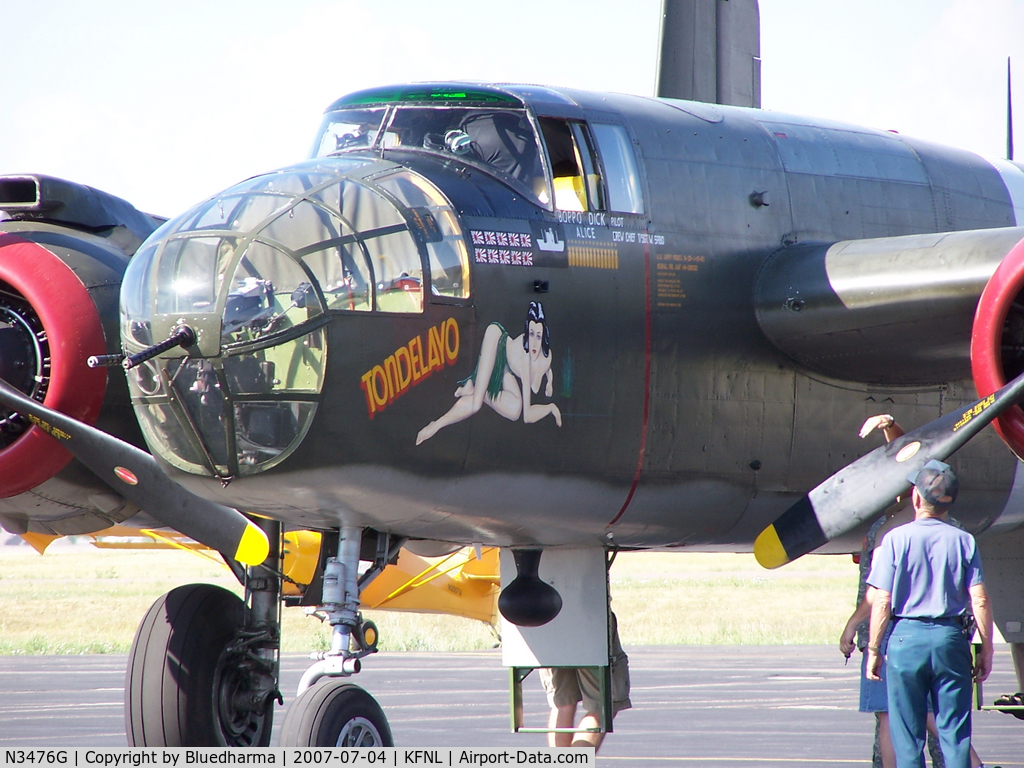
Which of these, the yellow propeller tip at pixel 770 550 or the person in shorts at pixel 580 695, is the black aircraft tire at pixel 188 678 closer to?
the person in shorts at pixel 580 695

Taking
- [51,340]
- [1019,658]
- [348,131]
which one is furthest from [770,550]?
[51,340]

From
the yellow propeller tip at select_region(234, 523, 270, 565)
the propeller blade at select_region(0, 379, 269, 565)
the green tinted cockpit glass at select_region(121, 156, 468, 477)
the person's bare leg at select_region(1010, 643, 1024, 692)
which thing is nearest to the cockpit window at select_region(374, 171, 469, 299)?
the green tinted cockpit glass at select_region(121, 156, 468, 477)

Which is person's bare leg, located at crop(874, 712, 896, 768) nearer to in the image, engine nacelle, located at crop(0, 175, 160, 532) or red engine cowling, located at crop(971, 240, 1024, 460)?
red engine cowling, located at crop(971, 240, 1024, 460)

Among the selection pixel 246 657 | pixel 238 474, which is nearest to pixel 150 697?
pixel 246 657

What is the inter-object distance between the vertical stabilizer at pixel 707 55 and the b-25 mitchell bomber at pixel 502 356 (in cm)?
286

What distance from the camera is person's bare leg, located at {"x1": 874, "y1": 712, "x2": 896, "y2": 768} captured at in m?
8.34

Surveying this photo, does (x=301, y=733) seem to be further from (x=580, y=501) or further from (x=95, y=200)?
(x=95, y=200)

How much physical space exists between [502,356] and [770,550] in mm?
2012

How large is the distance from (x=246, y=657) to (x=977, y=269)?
529 cm

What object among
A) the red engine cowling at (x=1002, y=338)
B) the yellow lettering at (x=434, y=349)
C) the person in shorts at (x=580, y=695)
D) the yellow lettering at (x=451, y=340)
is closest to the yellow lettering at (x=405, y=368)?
the yellow lettering at (x=434, y=349)

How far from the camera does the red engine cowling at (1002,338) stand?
7.34m

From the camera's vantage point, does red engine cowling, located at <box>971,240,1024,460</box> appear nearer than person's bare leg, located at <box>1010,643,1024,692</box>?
Yes

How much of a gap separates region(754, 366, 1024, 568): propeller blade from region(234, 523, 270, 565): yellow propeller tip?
2.97m

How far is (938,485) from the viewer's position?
7.17 metres
